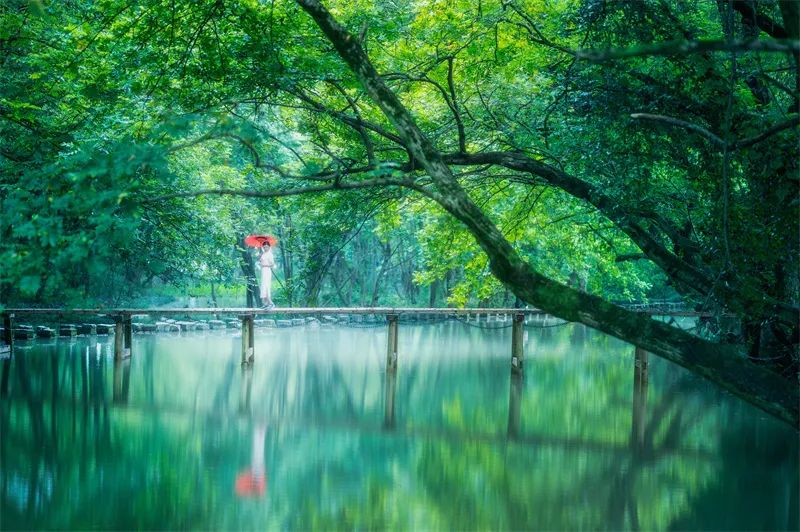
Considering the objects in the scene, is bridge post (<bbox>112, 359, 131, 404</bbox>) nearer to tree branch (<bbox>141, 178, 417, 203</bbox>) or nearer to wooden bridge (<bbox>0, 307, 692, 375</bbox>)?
wooden bridge (<bbox>0, 307, 692, 375</bbox>)

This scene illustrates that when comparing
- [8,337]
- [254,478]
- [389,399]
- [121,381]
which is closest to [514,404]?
[389,399]

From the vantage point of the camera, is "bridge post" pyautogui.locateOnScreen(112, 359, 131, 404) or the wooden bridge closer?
"bridge post" pyautogui.locateOnScreen(112, 359, 131, 404)

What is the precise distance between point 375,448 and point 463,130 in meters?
4.98

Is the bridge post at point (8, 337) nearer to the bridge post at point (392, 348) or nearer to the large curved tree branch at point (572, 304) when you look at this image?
the bridge post at point (392, 348)

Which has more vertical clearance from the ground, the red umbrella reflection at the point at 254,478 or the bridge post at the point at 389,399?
the red umbrella reflection at the point at 254,478

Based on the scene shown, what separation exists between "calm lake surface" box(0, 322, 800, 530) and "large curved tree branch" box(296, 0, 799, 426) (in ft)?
9.59

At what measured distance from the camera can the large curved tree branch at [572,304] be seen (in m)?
5.98

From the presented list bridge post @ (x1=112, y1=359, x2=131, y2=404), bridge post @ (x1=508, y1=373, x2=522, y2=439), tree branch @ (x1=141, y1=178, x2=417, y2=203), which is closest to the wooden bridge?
bridge post @ (x1=112, y1=359, x2=131, y2=404)

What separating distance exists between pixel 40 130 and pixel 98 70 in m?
2.21

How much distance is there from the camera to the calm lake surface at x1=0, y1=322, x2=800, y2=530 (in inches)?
343

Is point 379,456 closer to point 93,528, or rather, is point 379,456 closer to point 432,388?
point 93,528

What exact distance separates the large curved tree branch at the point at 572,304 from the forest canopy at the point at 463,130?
0.01 meters

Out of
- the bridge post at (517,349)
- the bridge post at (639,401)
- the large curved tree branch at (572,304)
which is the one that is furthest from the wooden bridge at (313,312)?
the large curved tree branch at (572,304)

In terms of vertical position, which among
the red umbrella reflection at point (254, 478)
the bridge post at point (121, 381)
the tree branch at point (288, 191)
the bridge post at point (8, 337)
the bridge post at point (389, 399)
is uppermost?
the tree branch at point (288, 191)
